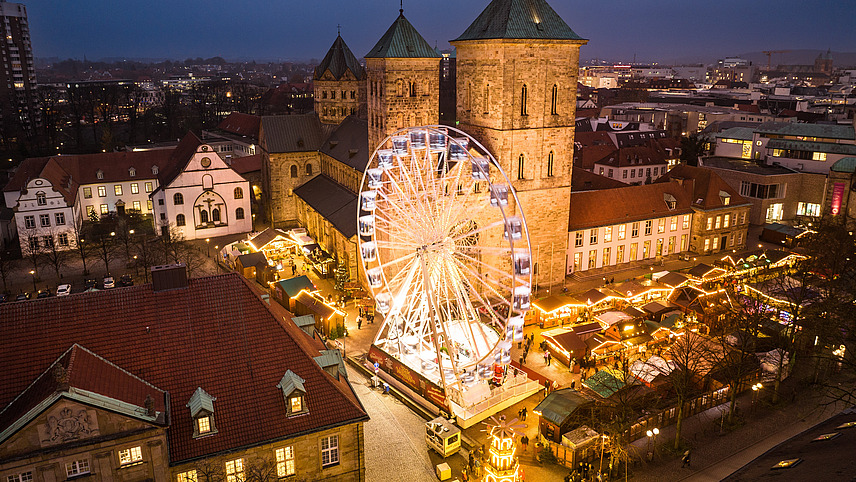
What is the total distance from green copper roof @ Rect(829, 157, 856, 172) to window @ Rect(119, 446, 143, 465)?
6605cm

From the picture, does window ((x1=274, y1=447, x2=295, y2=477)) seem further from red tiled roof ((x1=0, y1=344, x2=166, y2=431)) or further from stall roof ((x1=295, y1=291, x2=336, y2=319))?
stall roof ((x1=295, y1=291, x2=336, y2=319))

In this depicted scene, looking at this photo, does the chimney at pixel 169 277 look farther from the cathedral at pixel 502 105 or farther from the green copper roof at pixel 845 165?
the green copper roof at pixel 845 165

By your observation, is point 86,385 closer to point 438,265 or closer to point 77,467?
point 77,467

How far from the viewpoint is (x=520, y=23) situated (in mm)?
42875

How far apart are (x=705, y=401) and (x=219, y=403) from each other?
2491cm

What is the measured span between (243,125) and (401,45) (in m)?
55.6

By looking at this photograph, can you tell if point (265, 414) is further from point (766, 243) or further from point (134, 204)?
point (766, 243)

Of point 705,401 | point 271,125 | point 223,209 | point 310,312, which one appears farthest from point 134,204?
point 705,401

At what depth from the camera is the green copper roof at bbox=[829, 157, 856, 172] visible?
60219 mm

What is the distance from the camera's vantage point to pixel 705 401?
32844 millimetres

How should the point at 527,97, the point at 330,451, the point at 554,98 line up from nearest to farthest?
the point at 330,451
the point at 527,97
the point at 554,98

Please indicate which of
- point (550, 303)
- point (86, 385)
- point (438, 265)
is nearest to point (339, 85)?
point (550, 303)

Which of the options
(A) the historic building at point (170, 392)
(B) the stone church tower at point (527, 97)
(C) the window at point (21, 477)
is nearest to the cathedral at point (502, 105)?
(B) the stone church tower at point (527, 97)

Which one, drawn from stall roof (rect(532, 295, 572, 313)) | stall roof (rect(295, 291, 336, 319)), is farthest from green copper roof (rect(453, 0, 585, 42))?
stall roof (rect(295, 291, 336, 319))
